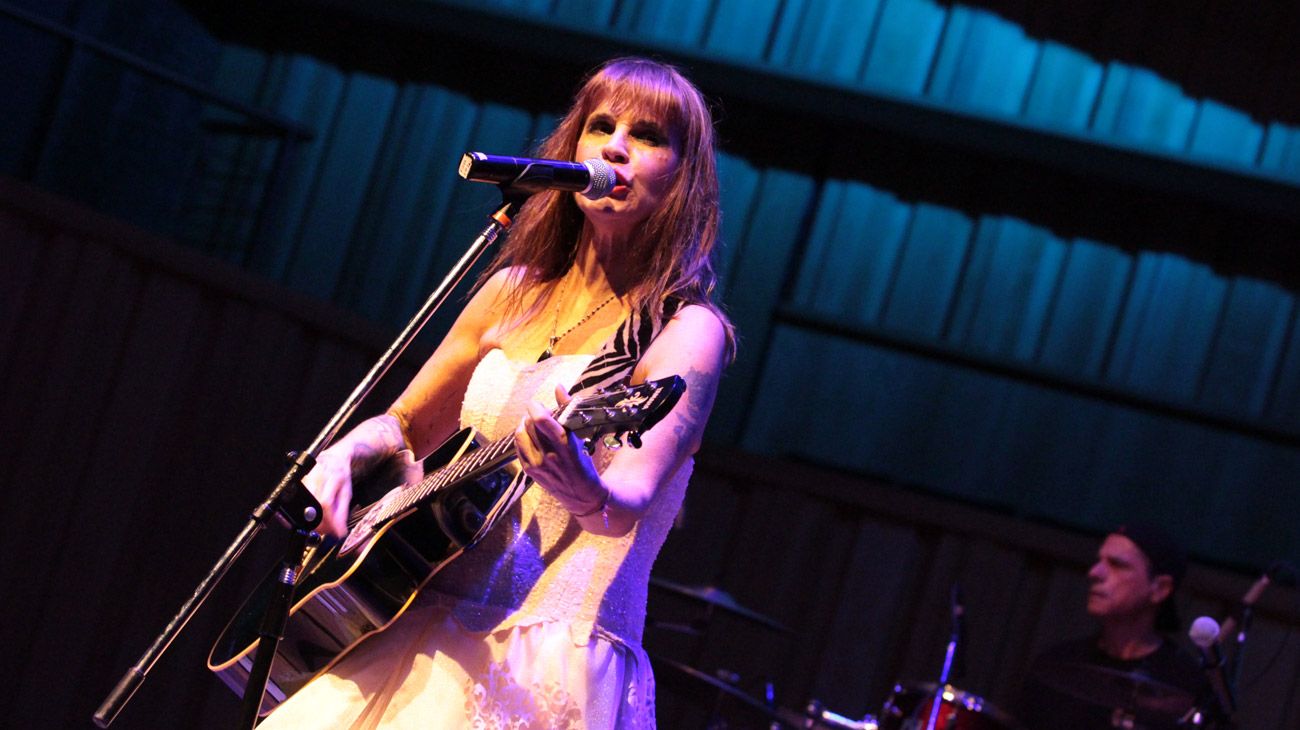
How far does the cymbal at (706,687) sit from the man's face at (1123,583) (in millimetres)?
1258

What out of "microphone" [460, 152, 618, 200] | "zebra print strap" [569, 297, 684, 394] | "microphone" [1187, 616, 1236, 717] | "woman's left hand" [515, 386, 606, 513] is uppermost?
"microphone" [460, 152, 618, 200]

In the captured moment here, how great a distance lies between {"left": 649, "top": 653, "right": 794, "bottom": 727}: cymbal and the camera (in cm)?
364

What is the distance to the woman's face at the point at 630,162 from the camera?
2004mm

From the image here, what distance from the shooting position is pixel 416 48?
23.4ft

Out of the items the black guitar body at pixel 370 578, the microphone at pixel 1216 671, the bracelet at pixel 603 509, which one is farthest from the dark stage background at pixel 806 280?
the bracelet at pixel 603 509

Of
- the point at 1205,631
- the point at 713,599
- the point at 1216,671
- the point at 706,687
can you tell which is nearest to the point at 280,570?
the point at 706,687

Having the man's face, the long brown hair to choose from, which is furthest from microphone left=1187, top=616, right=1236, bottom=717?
the long brown hair

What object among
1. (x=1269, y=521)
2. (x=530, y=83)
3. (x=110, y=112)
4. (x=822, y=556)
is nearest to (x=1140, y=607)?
(x=822, y=556)

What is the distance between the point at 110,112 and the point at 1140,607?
503 centimetres

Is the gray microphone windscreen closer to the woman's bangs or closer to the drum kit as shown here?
the drum kit

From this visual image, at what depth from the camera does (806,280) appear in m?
6.57

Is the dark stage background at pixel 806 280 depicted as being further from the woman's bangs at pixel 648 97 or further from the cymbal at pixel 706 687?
the woman's bangs at pixel 648 97

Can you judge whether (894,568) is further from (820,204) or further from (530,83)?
(530,83)

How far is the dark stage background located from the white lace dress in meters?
3.01
